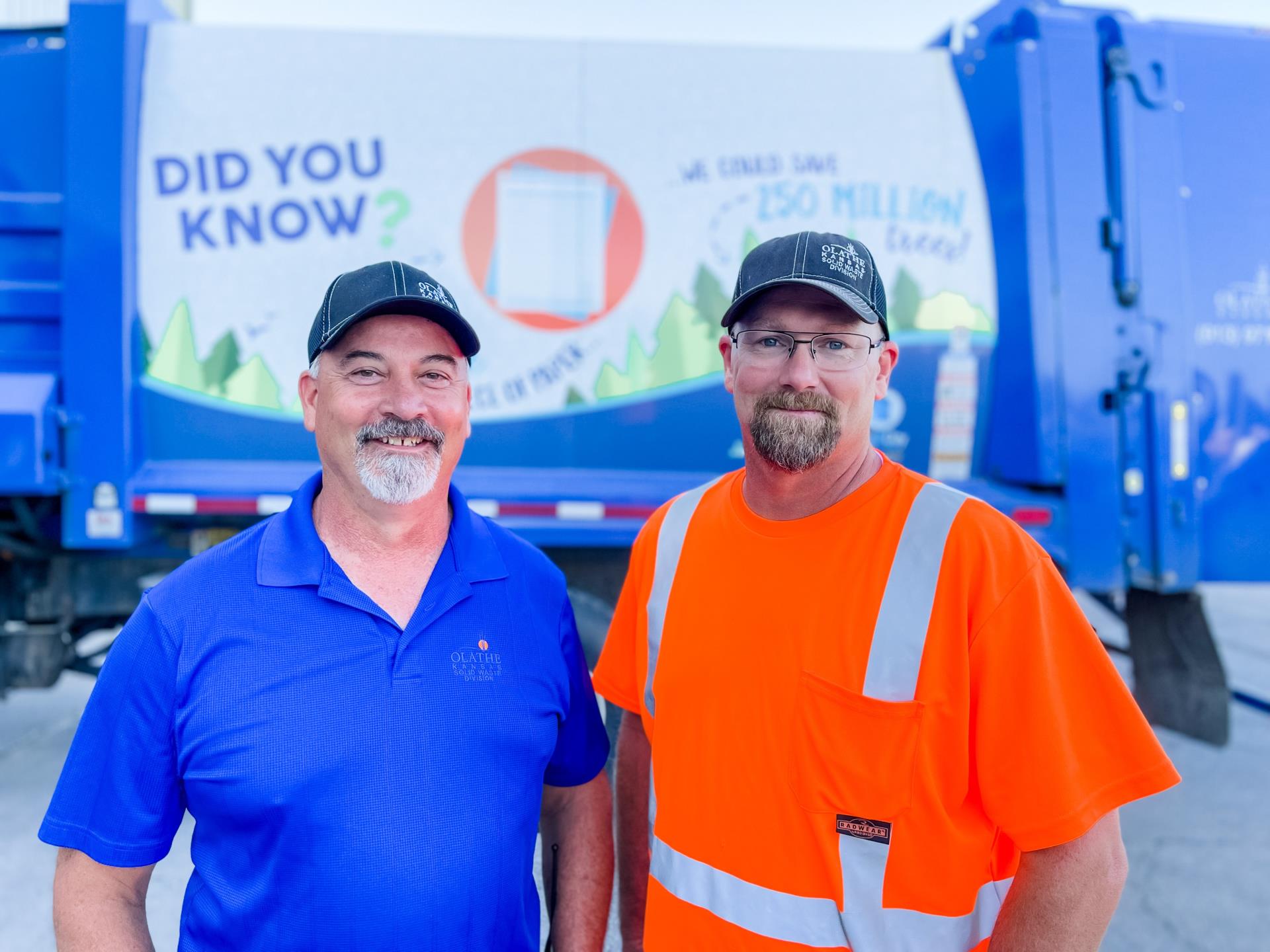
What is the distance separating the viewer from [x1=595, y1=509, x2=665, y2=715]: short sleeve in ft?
5.22

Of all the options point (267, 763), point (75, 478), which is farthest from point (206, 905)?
point (75, 478)

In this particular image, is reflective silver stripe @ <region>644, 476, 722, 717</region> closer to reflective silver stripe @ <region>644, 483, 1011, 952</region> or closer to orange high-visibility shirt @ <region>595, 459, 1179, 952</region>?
orange high-visibility shirt @ <region>595, 459, 1179, 952</region>

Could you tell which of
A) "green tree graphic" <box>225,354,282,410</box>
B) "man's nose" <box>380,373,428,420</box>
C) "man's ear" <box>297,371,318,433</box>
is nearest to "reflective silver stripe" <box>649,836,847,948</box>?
"man's nose" <box>380,373,428,420</box>

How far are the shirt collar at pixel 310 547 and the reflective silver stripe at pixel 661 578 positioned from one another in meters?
0.26

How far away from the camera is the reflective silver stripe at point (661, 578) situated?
5.00 feet

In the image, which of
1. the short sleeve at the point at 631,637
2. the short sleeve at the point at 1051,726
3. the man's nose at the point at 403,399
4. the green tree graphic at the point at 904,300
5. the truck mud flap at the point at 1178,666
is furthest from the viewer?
the truck mud flap at the point at 1178,666

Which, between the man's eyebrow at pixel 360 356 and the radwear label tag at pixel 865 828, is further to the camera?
the man's eyebrow at pixel 360 356

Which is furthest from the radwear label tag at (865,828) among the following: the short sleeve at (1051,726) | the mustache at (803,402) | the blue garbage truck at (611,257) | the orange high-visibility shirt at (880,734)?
the blue garbage truck at (611,257)

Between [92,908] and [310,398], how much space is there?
836 mm

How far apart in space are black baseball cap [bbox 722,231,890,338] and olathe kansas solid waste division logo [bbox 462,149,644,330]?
1776 millimetres

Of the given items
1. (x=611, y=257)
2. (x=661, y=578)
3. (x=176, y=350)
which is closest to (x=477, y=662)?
(x=661, y=578)

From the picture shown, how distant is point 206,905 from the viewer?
1304 millimetres

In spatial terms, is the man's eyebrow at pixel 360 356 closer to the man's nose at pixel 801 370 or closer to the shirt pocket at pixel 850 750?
the man's nose at pixel 801 370

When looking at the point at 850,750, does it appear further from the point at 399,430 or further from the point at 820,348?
the point at 399,430
